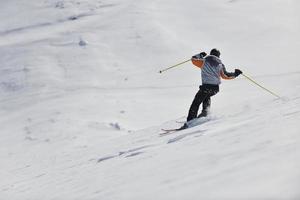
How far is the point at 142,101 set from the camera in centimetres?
1859

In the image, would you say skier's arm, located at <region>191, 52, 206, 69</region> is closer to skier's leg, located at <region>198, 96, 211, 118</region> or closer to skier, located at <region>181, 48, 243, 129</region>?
skier, located at <region>181, 48, 243, 129</region>

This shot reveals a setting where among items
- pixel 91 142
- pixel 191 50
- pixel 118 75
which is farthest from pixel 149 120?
pixel 191 50

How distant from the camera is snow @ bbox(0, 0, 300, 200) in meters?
6.10

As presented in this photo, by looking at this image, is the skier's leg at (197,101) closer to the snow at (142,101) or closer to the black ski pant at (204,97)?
the black ski pant at (204,97)

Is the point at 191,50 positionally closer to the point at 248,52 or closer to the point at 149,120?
the point at 248,52

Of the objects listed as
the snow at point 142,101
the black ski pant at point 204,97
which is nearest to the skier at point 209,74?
the black ski pant at point 204,97

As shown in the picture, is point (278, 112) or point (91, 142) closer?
point (278, 112)

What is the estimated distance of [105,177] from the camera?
7.88m

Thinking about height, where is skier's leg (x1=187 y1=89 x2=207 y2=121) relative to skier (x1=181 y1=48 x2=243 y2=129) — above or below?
below

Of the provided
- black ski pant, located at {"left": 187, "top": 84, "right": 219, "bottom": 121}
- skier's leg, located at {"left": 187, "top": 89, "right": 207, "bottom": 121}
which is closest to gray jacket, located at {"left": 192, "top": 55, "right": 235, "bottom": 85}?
black ski pant, located at {"left": 187, "top": 84, "right": 219, "bottom": 121}

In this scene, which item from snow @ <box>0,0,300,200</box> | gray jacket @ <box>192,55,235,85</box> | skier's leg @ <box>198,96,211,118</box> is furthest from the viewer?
skier's leg @ <box>198,96,211,118</box>

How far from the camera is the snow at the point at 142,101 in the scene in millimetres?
6102

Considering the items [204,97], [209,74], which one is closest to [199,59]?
[209,74]

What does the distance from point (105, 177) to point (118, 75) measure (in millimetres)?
13127
